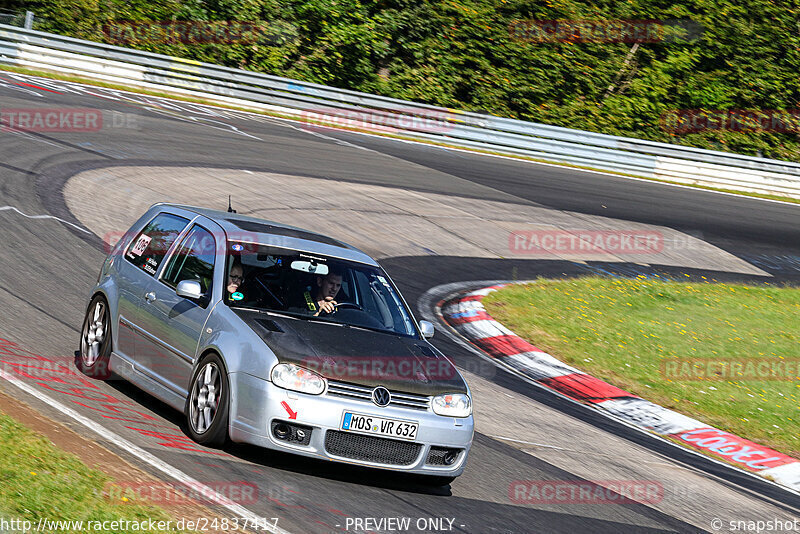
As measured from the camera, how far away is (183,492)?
571 centimetres

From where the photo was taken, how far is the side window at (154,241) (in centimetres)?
799

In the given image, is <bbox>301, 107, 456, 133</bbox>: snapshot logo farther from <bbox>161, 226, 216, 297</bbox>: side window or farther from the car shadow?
the car shadow

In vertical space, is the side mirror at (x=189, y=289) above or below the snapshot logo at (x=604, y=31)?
below

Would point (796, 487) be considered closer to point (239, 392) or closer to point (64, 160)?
point (239, 392)

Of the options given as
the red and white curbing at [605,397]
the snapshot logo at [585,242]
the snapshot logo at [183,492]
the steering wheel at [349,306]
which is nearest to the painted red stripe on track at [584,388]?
the red and white curbing at [605,397]

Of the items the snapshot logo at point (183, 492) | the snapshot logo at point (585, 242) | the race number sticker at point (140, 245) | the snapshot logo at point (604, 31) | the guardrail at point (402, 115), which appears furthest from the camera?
the snapshot logo at point (604, 31)

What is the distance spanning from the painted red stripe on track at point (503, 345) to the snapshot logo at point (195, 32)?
2310 cm

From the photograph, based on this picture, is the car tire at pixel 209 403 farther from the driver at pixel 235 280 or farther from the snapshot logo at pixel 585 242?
the snapshot logo at pixel 585 242

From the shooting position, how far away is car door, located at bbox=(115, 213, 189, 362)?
7.73 metres

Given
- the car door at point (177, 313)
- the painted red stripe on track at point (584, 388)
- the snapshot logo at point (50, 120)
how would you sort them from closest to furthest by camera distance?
1. the car door at point (177, 313)
2. the painted red stripe on track at point (584, 388)
3. the snapshot logo at point (50, 120)

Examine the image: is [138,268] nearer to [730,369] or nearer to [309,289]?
[309,289]

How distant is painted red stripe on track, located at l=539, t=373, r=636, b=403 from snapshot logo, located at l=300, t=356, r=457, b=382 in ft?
14.2

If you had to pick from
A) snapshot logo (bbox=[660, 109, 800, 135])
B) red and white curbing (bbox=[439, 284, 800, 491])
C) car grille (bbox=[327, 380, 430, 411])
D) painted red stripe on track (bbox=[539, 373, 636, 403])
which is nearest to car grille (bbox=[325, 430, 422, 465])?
car grille (bbox=[327, 380, 430, 411])

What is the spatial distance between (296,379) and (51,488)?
175 centimetres
